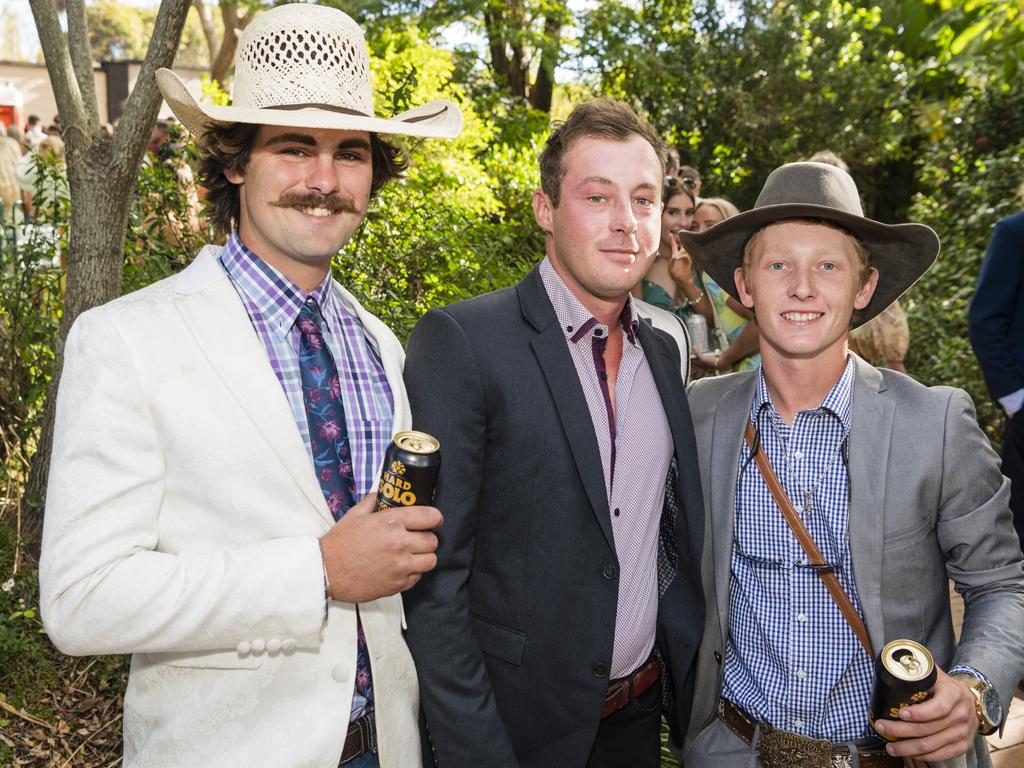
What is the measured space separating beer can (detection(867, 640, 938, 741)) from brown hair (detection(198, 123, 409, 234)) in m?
1.73

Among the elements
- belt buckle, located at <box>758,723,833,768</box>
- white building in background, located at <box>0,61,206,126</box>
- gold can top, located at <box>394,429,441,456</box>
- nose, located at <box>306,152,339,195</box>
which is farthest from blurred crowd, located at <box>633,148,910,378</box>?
white building in background, located at <box>0,61,206,126</box>

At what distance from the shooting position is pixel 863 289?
8.29 feet

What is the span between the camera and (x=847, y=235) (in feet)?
8.04

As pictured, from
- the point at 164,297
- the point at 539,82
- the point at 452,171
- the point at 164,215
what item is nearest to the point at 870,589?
the point at 164,297

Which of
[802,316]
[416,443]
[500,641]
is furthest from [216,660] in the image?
[802,316]

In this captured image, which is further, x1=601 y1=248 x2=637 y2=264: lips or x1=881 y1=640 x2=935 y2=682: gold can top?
x1=601 y1=248 x2=637 y2=264: lips

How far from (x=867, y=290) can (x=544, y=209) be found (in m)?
0.94

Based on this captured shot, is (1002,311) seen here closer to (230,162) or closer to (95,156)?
(230,162)

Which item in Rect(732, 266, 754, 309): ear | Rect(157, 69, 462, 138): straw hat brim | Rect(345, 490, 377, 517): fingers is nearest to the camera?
Rect(345, 490, 377, 517): fingers

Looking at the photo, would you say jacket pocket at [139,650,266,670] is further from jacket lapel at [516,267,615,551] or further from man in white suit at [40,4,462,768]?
jacket lapel at [516,267,615,551]

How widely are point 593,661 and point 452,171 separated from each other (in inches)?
167

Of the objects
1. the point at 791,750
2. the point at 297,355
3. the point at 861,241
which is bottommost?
the point at 791,750

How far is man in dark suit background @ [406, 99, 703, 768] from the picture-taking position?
2.19 metres

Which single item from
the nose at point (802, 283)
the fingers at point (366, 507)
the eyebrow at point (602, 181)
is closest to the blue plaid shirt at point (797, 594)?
the nose at point (802, 283)
